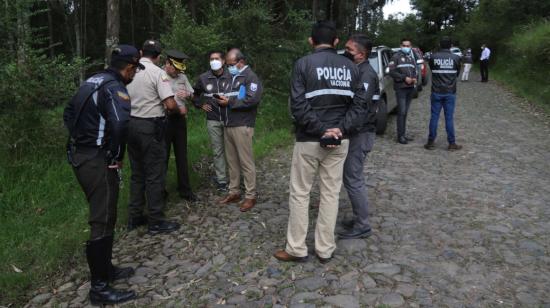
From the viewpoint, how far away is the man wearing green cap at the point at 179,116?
5379mm

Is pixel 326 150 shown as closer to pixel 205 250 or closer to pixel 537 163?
pixel 205 250

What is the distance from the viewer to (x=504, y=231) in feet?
15.4

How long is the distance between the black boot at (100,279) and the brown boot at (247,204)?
2081 millimetres

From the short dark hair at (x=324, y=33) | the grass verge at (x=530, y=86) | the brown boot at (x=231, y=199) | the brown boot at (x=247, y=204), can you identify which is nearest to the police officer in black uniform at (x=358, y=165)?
the short dark hair at (x=324, y=33)

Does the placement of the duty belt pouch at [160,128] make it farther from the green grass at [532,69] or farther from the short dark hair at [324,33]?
the green grass at [532,69]

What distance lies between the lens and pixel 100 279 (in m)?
3.65

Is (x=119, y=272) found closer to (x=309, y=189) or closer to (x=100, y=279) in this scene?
(x=100, y=279)

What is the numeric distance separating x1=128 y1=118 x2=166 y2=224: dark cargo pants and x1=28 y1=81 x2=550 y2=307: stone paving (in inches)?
13.5

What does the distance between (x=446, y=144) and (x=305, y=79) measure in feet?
19.6

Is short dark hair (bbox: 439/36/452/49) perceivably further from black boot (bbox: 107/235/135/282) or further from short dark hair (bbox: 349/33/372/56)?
black boot (bbox: 107/235/135/282)

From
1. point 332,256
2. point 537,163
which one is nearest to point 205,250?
point 332,256

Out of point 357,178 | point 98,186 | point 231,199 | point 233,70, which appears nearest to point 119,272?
point 98,186

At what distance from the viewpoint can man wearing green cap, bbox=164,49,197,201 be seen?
212 inches

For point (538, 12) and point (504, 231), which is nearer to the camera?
point (504, 231)
